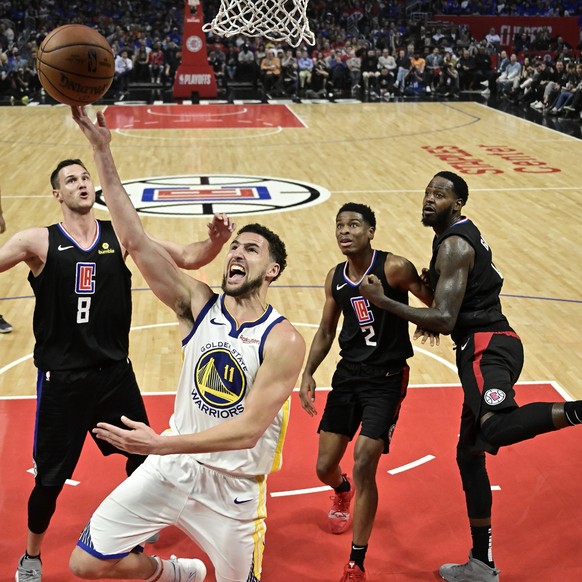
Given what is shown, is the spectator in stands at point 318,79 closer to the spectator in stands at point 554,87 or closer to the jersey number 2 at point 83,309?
the spectator in stands at point 554,87

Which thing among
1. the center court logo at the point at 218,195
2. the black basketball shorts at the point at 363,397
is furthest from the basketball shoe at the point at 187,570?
the center court logo at the point at 218,195

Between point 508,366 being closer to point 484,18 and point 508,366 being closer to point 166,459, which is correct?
point 166,459

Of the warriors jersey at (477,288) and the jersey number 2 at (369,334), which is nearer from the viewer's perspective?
the warriors jersey at (477,288)

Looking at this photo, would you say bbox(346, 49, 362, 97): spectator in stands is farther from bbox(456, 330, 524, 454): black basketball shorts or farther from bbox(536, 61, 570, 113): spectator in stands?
bbox(456, 330, 524, 454): black basketball shorts

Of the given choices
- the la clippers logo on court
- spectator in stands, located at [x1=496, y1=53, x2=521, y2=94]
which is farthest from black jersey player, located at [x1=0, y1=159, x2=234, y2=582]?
spectator in stands, located at [x1=496, y1=53, x2=521, y2=94]

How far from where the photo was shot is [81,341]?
4414 millimetres

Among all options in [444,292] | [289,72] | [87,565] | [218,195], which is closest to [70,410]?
[87,565]

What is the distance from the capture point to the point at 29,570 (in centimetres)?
427

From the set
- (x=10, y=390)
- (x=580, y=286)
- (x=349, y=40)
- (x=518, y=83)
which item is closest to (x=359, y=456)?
(x=10, y=390)

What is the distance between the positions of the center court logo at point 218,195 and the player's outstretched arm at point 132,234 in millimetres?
7998

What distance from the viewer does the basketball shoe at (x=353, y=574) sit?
14.1ft

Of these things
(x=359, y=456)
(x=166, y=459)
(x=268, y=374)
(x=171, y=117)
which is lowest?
(x=171, y=117)

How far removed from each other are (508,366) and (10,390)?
157 inches

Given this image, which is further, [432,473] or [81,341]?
[432,473]
